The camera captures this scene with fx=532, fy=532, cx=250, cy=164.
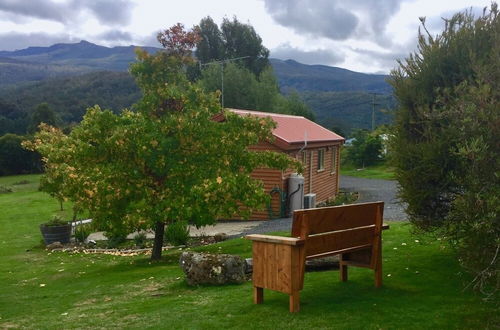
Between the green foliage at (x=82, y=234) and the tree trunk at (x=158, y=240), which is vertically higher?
the tree trunk at (x=158, y=240)

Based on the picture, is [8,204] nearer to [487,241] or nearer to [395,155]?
[395,155]

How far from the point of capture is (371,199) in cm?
2631

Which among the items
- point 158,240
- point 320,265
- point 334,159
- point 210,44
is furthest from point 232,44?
point 320,265

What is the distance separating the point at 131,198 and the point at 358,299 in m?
6.21

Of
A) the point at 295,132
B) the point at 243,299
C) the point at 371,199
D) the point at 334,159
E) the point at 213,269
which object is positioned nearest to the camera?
the point at 243,299

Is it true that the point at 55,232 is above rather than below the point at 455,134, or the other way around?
below

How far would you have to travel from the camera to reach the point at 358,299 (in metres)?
6.93

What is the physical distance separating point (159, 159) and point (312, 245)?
18.3 ft

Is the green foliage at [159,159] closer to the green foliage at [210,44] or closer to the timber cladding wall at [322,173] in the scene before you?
the timber cladding wall at [322,173]

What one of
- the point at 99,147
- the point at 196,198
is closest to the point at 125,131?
the point at 99,147

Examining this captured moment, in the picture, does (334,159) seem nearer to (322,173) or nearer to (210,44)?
(322,173)

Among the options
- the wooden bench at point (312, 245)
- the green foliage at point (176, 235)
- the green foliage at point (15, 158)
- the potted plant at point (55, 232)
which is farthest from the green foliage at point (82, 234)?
the green foliage at point (15, 158)

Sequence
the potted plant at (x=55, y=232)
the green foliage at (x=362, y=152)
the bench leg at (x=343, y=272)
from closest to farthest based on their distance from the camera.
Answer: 1. the bench leg at (x=343, y=272)
2. the potted plant at (x=55, y=232)
3. the green foliage at (x=362, y=152)

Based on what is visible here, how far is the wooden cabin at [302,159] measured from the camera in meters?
20.6
